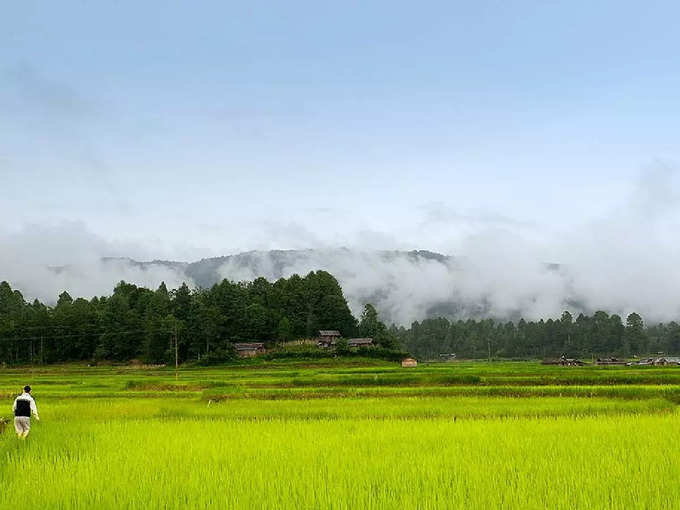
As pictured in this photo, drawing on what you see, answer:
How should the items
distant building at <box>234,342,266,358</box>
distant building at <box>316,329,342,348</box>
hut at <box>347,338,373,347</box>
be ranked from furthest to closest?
distant building at <box>316,329,342,348</box> < hut at <box>347,338,373,347</box> < distant building at <box>234,342,266,358</box>

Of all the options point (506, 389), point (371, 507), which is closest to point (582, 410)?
point (506, 389)

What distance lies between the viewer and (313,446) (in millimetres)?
10242

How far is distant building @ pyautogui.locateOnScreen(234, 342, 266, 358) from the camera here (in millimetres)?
71012

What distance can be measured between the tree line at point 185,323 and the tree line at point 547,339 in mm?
50201

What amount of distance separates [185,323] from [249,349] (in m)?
11.8

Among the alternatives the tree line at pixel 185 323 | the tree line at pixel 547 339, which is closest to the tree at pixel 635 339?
the tree line at pixel 547 339

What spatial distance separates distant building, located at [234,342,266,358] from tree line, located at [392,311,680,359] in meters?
62.9

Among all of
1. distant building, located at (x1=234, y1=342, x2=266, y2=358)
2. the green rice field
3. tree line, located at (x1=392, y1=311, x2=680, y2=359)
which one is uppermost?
the green rice field

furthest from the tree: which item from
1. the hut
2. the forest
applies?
the hut

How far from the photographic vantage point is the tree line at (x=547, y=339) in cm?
13188

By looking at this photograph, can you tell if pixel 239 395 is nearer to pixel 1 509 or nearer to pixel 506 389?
pixel 506 389

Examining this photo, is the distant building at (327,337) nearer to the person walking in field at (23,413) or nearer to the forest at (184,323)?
the forest at (184,323)

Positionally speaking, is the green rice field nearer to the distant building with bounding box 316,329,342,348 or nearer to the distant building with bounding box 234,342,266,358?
the distant building with bounding box 234,342,266,358

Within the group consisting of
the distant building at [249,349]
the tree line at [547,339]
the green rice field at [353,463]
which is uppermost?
the green rice field at [353,463]
